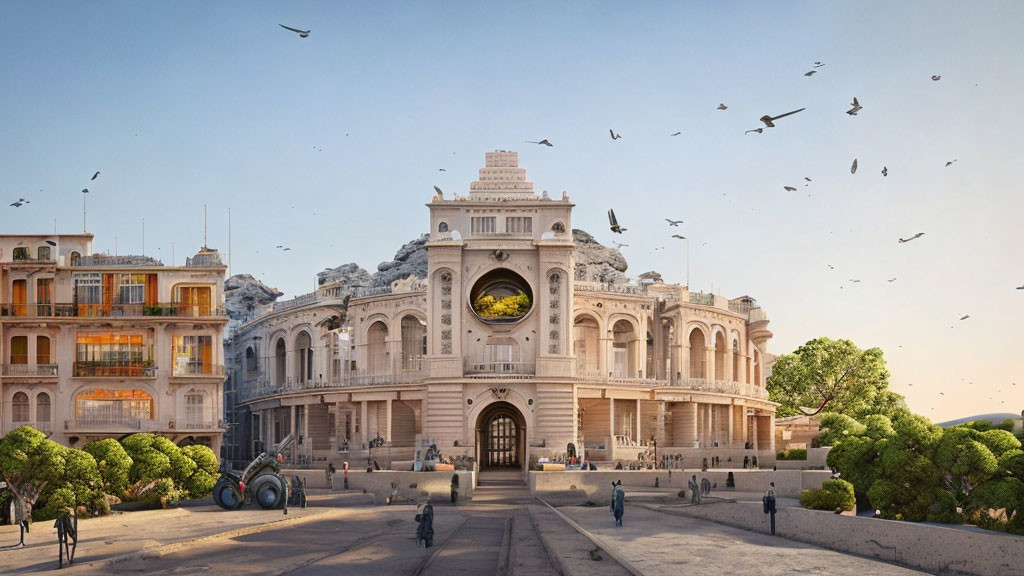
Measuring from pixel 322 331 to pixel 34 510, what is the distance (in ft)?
129

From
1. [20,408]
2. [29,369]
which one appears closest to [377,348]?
[29,369]

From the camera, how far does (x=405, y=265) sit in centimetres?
13238

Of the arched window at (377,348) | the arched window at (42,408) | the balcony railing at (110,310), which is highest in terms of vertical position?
the balcony railing at (110,310)

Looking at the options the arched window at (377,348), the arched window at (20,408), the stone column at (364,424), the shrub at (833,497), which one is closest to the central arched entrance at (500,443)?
the stone column at (364,424)

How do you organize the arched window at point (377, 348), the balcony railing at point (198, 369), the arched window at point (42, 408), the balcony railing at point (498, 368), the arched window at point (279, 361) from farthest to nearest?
the arched window at point (279, 361) → the arched window at point (377, 348) → the balcony railing at point (498, 368) → the balcony railing at point (198, 369) → the arched window at point (42, 408)

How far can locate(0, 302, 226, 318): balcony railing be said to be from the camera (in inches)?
2517

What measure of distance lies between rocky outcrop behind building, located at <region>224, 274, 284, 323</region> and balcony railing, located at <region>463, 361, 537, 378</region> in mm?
64299

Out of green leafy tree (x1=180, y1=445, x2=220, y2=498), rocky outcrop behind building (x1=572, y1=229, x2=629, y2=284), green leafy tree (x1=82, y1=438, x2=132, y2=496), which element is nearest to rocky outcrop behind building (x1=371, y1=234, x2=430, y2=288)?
rocky outcrop behind building (x1=572, y1=229, x2=629, y2=284)

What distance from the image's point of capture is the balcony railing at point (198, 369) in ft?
216

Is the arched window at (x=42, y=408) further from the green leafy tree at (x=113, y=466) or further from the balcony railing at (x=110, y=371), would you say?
the green leafy tree at (x=113, y=466)

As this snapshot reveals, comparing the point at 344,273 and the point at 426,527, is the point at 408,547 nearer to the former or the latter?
the point at 426,527

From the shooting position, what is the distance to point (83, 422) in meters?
64.0

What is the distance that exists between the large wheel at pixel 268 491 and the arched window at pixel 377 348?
1288 inches

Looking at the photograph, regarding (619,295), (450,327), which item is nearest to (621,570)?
(450,327)
